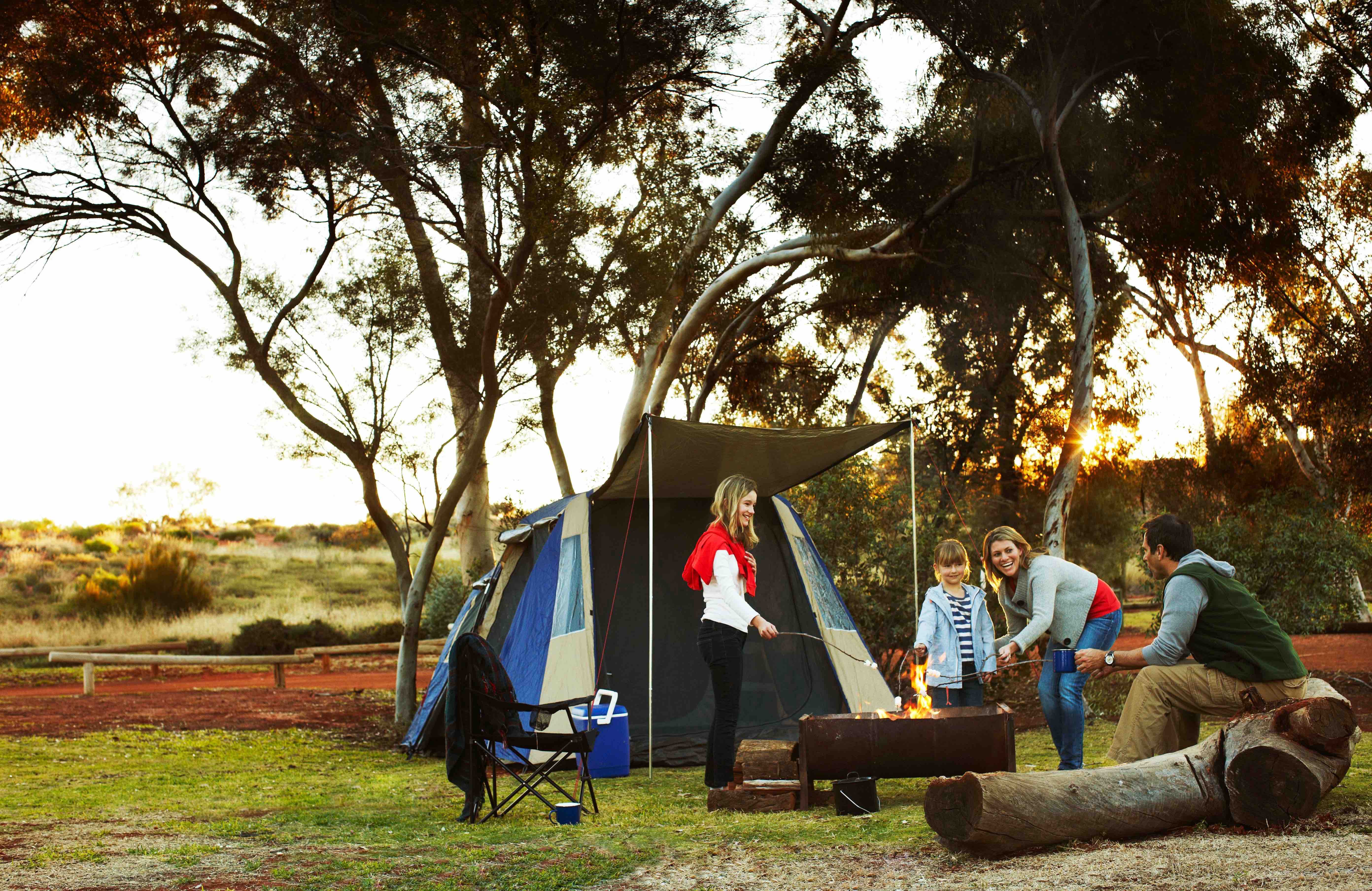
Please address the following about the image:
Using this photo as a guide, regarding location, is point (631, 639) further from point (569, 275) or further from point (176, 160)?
point (176, 160)

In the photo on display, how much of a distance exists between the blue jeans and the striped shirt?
0.43m

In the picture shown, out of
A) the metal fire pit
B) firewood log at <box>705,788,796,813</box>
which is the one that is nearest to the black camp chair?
firewood log at <box>705,788,796,813</box>

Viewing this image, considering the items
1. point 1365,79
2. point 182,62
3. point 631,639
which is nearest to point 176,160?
point 182,62

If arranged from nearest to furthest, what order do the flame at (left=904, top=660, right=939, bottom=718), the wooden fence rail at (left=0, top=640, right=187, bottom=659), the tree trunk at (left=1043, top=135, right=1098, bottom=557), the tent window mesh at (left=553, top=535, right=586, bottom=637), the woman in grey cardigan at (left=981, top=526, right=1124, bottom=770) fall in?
1. the flame at (left=904, top=660, right=939, bottom=718)
2. the woman in grey cardigan at (left=981, top=526, right=1124, bottom=770)
3. the tent window mesh at (left=553, top=535, right=586, bottom=637)
4. the tree trunk at (left=1043, top=135, right=1098, bottom=557)
5. the wooden fence rail at (left=0, top=640, right=187, bottom=659)

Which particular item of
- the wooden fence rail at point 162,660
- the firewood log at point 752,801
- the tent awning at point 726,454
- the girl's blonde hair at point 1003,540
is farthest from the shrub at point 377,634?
the girl's blonde hair at point 1003,540

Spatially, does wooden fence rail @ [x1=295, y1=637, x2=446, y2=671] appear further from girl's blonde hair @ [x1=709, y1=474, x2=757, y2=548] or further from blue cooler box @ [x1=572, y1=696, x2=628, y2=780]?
girl's blonde hair @ [x1=709, y1=474, x2=757, y2=548]

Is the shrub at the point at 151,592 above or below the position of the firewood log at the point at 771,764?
above

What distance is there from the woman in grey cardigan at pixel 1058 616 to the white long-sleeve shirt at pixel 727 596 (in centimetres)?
102

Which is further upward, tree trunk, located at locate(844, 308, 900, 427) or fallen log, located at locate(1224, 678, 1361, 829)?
tree trunk, located at locate(844, 308, 900, 427)

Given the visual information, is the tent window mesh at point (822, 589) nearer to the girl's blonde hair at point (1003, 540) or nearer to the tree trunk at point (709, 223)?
the girl's blonde hair at point (1003, 540)

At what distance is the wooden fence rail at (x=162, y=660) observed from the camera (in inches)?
437

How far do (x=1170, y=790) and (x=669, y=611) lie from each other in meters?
3.65

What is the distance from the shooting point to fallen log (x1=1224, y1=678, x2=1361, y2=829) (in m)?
3.26

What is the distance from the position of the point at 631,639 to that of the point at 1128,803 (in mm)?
3666
